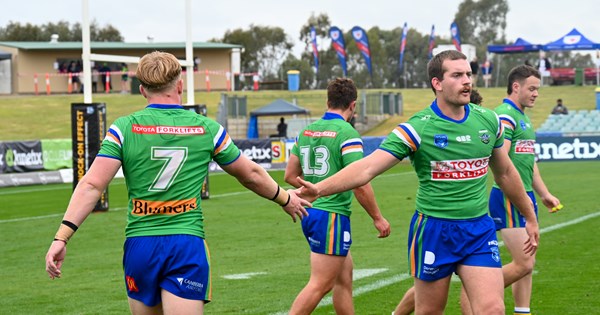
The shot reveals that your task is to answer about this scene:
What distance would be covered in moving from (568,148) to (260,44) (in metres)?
56.5

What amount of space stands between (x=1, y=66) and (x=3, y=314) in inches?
2270

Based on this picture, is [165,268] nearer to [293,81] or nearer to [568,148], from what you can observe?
[568,148]

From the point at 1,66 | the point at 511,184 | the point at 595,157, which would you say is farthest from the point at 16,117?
the point at 511,184

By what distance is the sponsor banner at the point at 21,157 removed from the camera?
34.0 m

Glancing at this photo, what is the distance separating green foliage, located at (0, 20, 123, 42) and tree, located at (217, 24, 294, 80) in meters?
9.35

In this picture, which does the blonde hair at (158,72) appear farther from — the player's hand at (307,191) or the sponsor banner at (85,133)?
the sponsor banner at (85,133)

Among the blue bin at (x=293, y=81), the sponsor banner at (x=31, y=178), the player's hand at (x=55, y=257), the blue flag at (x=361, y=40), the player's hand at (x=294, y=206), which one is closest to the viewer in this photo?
the player's hand at (x=55, y=257)

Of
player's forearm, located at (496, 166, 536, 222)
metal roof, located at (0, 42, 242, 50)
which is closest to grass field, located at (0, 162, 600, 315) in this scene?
player's forearm, located at (496, 166, 536, 222)

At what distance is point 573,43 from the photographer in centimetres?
6000

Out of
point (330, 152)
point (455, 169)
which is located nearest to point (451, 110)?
point (455, 169)

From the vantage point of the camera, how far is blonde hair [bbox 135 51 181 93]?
6.11 metres

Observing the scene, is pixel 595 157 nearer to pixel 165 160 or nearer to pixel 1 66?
pixel 165 160

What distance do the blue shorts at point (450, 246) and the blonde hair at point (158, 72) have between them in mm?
2093

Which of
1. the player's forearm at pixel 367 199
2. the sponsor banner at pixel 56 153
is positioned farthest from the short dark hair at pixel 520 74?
the sponsor banner at pixel 56 153
